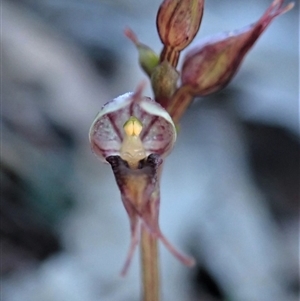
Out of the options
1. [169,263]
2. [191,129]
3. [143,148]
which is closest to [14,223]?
[169,263]

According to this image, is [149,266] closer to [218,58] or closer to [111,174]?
[218,58]

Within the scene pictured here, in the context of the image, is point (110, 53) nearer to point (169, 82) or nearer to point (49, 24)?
point (49, 24)

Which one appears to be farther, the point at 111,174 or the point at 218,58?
the point at 111,174

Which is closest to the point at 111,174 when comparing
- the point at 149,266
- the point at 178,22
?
the point at 149,266

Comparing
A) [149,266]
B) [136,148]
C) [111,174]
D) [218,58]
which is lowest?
[111,174]

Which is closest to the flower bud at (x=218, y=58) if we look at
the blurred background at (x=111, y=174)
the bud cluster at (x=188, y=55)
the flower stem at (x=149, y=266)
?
the bud cluster at (x=188, y=55)

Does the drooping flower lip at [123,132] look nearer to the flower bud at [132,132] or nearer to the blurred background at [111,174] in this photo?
the flower bud at [132,132]
